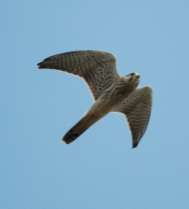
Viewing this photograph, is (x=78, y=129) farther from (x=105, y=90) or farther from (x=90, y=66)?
(x=90, y=66)

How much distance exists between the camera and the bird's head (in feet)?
58.6

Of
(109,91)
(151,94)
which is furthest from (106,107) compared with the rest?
(151,94)

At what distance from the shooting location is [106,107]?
18156 mm

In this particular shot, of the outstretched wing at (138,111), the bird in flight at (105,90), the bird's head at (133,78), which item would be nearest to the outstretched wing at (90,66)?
the bird in flight at (105,90)

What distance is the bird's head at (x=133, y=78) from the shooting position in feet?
58.6

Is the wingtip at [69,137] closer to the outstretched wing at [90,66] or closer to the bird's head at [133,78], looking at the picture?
the outstretched wing at [90,66]

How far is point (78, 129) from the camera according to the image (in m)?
17.8

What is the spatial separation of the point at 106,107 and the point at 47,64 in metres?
1.81

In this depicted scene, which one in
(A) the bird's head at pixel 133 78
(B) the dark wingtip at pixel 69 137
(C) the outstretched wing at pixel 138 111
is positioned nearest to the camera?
(B) the dark wingtip at pixel 69 137

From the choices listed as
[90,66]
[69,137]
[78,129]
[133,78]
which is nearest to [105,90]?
[90,66]

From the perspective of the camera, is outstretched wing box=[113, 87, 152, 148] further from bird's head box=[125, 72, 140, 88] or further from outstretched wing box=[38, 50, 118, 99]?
A: bird's head box=[125, 72, 140, 88]

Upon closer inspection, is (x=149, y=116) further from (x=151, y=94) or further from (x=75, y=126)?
(x=75, y=126)

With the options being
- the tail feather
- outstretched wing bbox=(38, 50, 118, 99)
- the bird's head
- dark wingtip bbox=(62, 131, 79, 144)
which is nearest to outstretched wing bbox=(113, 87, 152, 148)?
outstretched wing bbox=(38, 50, 118, 99)

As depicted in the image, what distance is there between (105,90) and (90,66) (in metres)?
0.74
